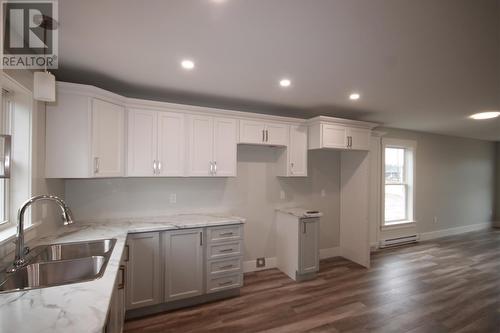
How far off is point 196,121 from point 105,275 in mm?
2051

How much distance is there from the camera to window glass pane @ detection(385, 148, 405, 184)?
5277 mm

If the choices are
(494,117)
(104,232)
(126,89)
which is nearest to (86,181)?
(104,232)

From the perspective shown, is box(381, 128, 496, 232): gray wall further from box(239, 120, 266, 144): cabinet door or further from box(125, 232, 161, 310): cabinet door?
box(125, 232, 161, 310): cabinet door

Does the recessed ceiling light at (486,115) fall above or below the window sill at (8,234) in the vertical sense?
above

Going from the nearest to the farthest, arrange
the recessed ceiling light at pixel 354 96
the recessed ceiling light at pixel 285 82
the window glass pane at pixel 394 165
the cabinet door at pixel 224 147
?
the recessed ceiling light at pixel 285 82
the recessed ceiling light at pixel 354 96
the cabinet door at pixel 224 147
the window glass pane at pixel 394 165

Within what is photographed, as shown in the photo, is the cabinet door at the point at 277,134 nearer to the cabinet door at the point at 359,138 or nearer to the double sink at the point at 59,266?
the cabinet door at the point at 359,138

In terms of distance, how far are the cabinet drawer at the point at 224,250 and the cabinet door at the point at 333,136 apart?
1.91m

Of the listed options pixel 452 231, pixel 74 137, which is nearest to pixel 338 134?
pixel 74 137

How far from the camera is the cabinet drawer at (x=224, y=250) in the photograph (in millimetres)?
2844

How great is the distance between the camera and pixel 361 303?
289cm

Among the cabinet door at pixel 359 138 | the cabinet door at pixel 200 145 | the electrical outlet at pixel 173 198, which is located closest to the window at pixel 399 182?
the cabinet door at pixel 359 138

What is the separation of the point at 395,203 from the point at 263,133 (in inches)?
154

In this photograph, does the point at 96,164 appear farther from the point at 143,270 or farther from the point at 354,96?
the point at 354,96

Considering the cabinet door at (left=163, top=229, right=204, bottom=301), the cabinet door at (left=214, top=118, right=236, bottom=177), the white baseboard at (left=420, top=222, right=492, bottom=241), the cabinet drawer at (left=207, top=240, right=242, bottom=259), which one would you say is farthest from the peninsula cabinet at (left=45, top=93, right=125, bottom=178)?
the white baseboard at (left=420, top=222, right=492, bottom=241)
